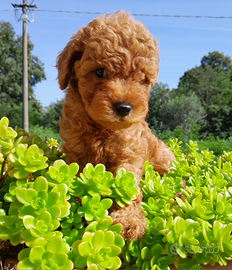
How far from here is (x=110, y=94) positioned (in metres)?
1.97

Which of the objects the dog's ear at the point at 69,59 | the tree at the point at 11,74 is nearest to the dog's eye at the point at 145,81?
Answer: the dog's ear at the point at 69,59

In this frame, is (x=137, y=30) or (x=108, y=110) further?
(x=137, y=30)

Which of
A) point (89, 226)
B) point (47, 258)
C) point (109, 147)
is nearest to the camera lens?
point (47, 258)

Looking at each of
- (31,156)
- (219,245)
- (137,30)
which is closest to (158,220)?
(219,245)

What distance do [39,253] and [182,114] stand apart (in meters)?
23.1

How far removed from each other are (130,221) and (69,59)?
162cm

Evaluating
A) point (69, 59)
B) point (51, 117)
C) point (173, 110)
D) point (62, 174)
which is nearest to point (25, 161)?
point (62, 174)

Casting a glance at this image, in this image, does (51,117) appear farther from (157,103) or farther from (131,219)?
(131,219)

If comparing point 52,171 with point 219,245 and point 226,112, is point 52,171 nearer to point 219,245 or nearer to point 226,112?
point 219,245

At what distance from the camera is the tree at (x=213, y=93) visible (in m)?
28.2

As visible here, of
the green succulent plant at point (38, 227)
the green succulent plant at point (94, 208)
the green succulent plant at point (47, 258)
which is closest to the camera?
the green succulent plant at point (47, 258)

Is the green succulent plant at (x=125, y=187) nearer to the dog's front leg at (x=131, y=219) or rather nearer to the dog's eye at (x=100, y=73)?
the dog's front leg at (x=131, y=219)

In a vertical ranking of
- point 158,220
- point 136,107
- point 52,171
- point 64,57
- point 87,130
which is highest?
point 64,57

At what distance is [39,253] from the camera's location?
131cm
